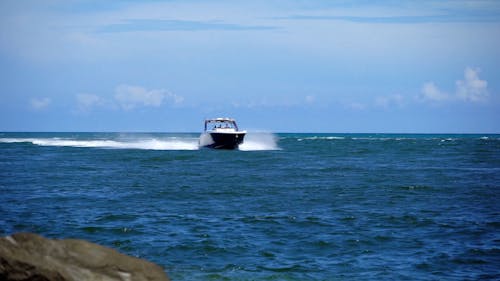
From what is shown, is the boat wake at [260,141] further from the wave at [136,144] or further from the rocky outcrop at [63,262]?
the rocky outcrop at [63,262]

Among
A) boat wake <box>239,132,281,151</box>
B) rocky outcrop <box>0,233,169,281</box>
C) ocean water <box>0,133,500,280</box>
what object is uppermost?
boat wake <box>239,132,281,151</box>

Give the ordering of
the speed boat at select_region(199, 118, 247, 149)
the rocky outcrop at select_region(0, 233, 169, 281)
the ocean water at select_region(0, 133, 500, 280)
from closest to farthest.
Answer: the rocky outcrop at select_region(0, 233, 169, 281) → the ocean water at select_region(0, 133, 500, 280) → the speed boat at select_region(199, 118, 247, 149)

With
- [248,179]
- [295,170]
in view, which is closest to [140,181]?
[248,179]

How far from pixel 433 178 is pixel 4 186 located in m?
21.3

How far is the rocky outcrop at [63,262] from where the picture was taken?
769 cm

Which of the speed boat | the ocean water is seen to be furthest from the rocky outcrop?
the speed boat

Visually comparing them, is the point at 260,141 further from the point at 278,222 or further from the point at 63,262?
the point at 63,262

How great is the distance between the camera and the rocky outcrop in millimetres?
7688

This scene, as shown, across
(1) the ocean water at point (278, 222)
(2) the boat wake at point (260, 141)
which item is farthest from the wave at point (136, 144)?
(1) the ocean water at point (278, 222)

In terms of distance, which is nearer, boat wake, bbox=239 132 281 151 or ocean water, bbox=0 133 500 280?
ocean water, bbox=0 133 500 280

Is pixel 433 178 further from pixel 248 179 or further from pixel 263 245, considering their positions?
pixel 263 245

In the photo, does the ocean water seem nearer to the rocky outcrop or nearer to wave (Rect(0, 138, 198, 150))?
the rocky outcrop

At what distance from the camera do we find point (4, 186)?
3092 centimetres

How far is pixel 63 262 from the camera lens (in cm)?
790
